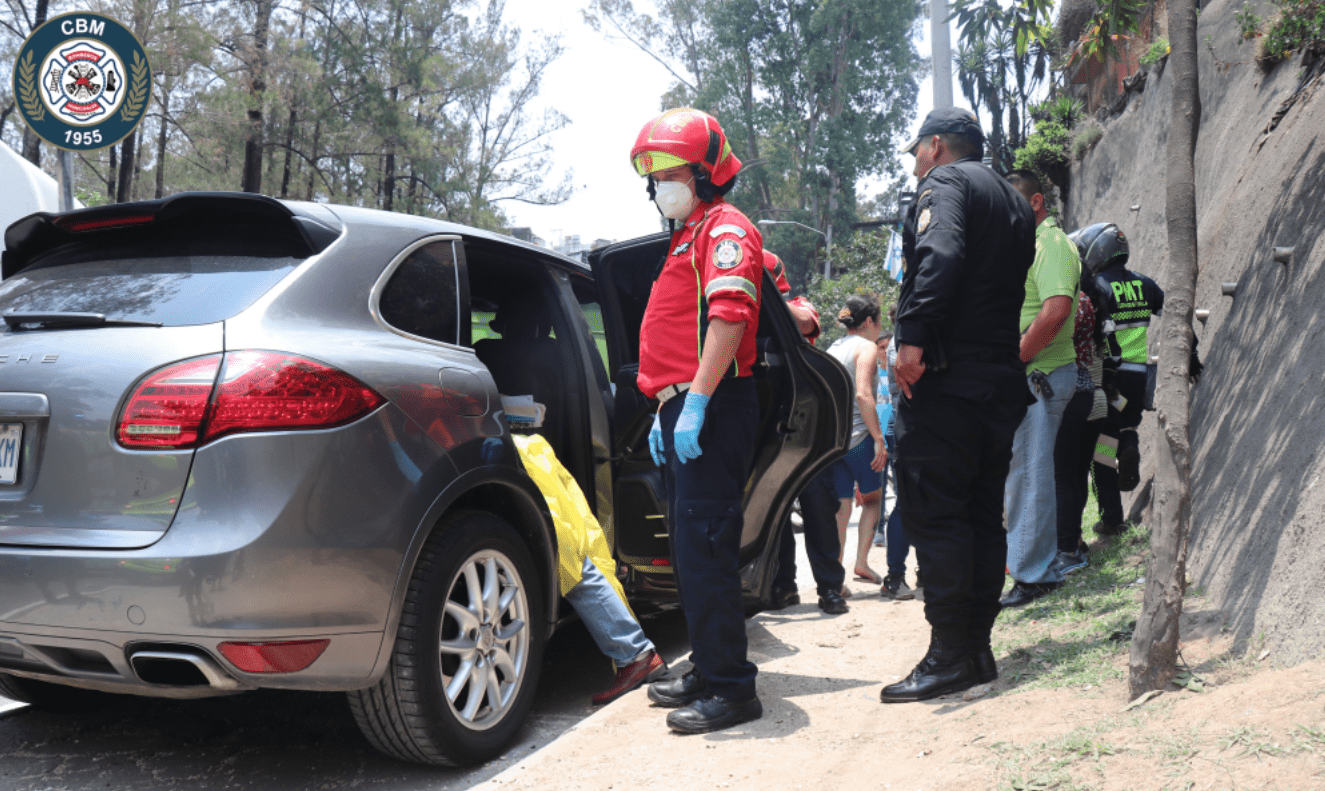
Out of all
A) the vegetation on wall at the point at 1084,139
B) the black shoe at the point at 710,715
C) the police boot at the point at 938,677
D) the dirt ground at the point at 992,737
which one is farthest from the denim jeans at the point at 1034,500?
the vegetation on wall at the point at 1084,139

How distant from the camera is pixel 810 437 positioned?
4062 mm

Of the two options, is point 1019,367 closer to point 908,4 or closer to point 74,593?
point 74,593

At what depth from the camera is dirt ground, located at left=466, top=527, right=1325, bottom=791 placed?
2.20 metres

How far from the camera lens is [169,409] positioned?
2502mm

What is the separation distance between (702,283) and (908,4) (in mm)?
37829

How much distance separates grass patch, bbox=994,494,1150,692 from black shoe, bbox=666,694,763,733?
0.86 metres

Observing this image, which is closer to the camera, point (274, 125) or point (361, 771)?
point (361, 771)

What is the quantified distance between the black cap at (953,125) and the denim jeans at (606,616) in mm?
1997

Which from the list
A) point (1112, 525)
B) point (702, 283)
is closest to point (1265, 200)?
point (1112, 525)

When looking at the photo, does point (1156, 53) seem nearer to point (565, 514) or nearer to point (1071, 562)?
point (1071, 562)

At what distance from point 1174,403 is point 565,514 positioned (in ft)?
6.54

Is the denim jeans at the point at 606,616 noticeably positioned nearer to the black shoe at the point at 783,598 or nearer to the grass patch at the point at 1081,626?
the grass patch at the point at 1081,626

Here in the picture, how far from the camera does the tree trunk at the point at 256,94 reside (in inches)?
763

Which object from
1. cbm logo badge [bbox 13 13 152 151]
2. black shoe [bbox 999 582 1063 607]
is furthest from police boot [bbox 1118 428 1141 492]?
cbm logo badge [bbox 13 13 152 151]
